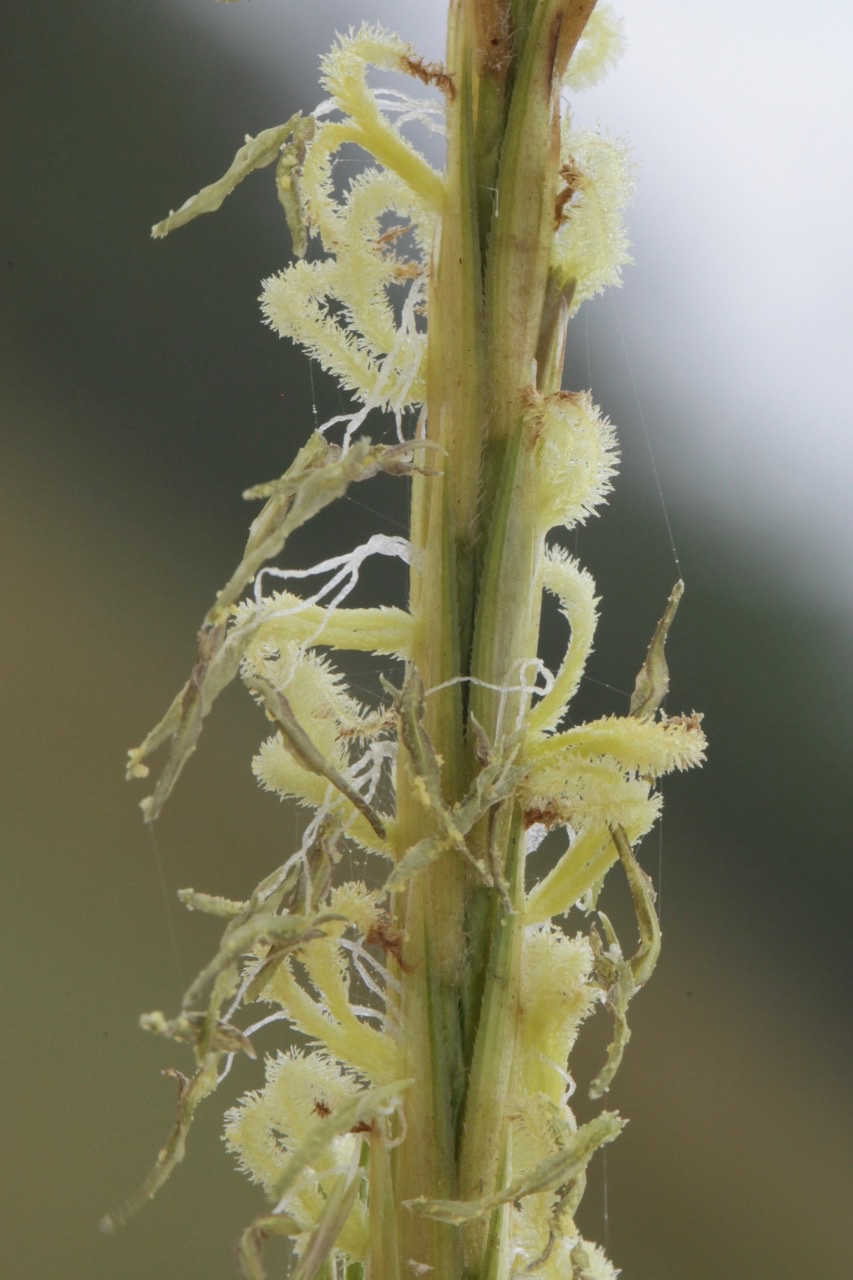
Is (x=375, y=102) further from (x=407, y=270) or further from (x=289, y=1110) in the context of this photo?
(x=289, y=1110)

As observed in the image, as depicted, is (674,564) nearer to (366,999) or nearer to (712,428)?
(712,428)

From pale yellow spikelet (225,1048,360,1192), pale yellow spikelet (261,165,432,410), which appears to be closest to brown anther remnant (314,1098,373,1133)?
pale yellow spikelet (225,1048,360,1192)

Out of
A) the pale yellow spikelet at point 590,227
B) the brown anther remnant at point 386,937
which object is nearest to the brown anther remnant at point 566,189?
the pale yellow spikelet at point 590,227

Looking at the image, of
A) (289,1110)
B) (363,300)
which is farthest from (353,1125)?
(363,300)

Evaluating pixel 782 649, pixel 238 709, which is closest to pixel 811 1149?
pixel 782 649

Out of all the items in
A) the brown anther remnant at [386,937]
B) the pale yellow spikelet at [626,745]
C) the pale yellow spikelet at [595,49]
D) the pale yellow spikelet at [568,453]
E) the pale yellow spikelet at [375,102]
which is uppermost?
the pale yellow spikelet at [595,49]

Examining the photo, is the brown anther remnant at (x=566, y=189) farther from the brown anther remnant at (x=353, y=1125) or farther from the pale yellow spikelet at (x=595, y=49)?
the brown anther remnant at (x=353, y=1125)

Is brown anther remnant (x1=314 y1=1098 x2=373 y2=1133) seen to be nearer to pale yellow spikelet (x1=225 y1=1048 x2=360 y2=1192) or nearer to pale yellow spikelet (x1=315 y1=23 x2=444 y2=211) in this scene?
pale yellow spikelet (x1=225 y1=1048 x2=360 y2=1192)
